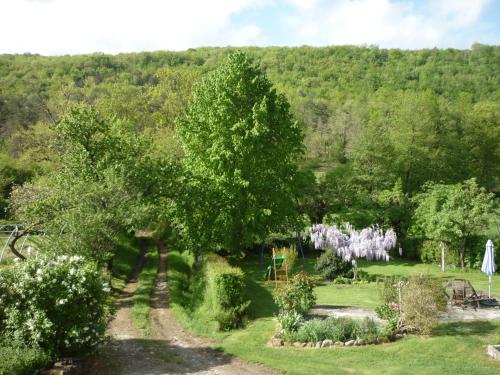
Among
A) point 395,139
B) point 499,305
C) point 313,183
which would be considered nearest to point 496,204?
point 395,139

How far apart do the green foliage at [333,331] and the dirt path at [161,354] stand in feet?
7.48

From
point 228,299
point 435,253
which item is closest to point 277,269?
point 228,299

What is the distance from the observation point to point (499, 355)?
14.5 m

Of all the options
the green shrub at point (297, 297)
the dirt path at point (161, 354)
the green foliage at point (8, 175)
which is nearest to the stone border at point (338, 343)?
the green shrub at point (297, 297)

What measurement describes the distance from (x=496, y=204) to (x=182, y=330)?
2702 centimetres

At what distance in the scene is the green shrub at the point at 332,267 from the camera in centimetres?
2750

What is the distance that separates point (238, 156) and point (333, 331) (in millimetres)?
14206

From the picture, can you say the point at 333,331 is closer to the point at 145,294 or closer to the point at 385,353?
the point at 385,353

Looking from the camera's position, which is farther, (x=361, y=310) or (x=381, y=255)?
(x=381, y=255)

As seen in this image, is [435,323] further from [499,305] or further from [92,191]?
[92,191]

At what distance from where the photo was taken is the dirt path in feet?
49.0

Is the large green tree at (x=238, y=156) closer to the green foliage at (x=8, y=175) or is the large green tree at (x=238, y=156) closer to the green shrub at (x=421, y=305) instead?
the green shrub at (x=421, y=305)

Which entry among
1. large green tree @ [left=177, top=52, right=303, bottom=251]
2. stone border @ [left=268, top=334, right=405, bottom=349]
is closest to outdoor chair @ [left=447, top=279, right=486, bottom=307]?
stone border @ [left=268, top=334, right=405, bottom=349]

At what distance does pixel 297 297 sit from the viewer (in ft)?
61.1
